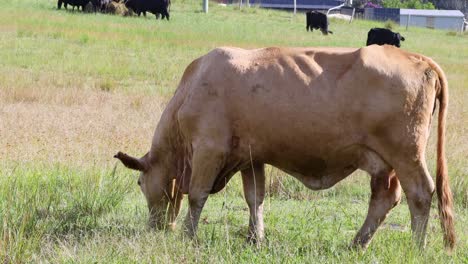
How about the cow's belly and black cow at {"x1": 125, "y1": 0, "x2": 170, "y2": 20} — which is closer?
the cow's belly

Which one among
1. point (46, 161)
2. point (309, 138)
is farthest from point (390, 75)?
Answer: point (46, 161)

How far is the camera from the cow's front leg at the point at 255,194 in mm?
6719

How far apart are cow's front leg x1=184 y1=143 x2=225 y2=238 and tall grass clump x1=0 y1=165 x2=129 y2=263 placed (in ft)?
2.63

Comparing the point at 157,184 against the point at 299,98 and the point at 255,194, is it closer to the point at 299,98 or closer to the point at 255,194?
the point at 255,194

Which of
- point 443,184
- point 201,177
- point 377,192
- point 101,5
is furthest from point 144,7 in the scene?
point 443,184

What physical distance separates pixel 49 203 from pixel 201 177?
126 centimetres

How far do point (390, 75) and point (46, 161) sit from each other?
419cm

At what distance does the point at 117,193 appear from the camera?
7.36 metres

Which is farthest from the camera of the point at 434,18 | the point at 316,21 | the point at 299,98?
the point at 434,18

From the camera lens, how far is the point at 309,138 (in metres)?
6.26

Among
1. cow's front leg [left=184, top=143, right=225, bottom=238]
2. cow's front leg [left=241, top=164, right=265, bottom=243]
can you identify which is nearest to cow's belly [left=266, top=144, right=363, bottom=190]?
cow's front leg [left=241, top=164, right=265, bottom=243]

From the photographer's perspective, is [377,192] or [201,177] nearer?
[377,192]

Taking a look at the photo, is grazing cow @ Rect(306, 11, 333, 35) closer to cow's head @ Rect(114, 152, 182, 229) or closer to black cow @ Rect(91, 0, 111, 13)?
black cow @ Rect(91, 0, 111, 13)

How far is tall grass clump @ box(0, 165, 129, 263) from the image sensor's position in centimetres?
592
